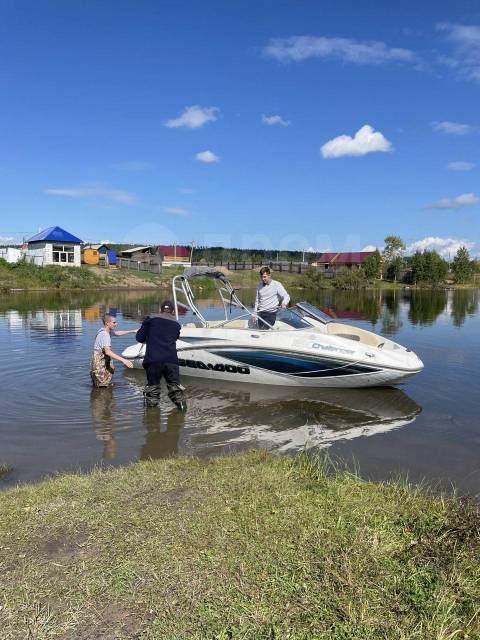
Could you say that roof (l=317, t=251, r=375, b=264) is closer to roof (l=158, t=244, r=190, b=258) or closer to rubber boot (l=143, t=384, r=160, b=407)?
roof (l=158, t=244, r=190, b=258)

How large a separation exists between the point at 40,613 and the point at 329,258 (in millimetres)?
109153

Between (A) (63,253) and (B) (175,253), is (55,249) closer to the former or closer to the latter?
(A) (63,253)

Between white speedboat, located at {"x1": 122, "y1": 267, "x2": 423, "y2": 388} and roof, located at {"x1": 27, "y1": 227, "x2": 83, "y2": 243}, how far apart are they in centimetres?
5315

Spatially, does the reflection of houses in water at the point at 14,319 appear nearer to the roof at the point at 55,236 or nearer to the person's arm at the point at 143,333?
the person's arm at the point at 143,333

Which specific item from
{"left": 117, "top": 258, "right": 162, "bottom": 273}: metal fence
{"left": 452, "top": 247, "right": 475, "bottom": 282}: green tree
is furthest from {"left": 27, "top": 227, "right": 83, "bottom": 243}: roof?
{"left": 452, "top": 247, "right": 475, "bottom": 282}: green tree

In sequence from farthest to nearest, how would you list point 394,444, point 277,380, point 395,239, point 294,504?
point 395,239, point 277,380, point 394,444, point 294,504

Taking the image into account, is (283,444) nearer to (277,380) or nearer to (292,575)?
(277,380)

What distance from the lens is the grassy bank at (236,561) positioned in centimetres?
291

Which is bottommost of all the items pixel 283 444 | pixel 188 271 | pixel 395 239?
pixel 283 444

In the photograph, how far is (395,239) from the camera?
326ft

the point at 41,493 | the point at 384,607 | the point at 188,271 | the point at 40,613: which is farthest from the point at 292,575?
the point at 188,271

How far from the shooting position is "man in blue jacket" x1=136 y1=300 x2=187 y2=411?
352 inches

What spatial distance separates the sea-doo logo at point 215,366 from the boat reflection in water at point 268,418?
1.30ft

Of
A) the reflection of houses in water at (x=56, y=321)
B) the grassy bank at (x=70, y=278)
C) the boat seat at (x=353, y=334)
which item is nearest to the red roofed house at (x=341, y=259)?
the grassy bank at (x=70, y=278)
